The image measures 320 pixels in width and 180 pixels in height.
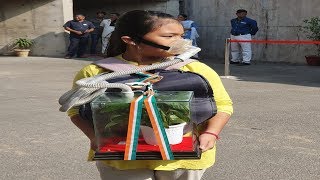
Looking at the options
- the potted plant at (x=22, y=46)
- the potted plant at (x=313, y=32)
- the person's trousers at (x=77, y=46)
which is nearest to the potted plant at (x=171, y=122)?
the potted plant at (x=313, y=32)

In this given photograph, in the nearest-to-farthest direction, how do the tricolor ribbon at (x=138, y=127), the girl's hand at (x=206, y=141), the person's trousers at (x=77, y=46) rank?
the tricolor ribbon at (x=138, y=127)
the girl's hand at (x=206, y=141)
the person's trousers at (x=77, y=46)

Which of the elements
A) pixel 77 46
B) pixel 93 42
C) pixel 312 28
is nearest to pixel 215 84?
pixel 312 28

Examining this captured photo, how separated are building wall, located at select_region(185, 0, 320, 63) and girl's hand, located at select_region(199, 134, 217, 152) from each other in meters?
12.8

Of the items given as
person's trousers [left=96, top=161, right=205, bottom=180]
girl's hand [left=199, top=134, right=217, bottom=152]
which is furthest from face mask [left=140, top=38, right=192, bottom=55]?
person's trousers [left=96, top=161, right=205, bottom=180]

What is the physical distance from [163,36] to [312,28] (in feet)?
40.5

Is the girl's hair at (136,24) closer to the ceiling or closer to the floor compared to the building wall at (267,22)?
closer to the ceiling

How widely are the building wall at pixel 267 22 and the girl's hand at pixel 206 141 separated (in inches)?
505

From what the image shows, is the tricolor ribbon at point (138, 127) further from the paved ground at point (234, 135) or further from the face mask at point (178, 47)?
the paved ground at point (234, 135)

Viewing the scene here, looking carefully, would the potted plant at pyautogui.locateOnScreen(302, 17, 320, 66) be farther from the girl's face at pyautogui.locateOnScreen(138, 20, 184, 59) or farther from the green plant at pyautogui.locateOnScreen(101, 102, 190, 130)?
the green plant at pyautogui.locateOnScreen(101, 102, 190, 130)

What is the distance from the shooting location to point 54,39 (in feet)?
57.1

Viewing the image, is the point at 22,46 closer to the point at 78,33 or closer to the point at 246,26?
the point at 78,33

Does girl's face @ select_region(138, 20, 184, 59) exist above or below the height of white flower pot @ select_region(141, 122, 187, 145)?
above

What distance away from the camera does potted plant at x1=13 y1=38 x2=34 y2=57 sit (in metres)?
17.1

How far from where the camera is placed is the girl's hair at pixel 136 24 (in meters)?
2.08
